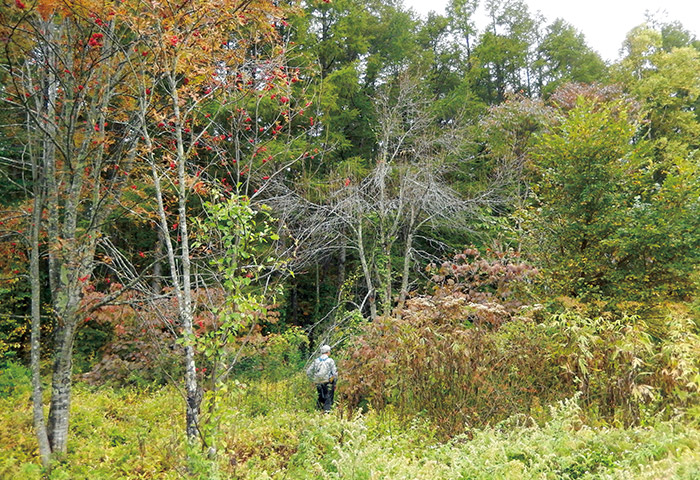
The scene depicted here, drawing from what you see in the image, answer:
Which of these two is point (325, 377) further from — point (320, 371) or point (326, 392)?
point (326, 392)

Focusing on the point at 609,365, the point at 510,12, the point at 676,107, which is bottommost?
the point at 609,365

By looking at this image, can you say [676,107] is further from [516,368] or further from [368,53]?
[516,368]

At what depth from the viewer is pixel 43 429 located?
160 inches

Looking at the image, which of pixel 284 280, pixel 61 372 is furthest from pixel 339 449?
pixel 61 372

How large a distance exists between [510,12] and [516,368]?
1712 cm

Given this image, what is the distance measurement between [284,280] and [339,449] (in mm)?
2373

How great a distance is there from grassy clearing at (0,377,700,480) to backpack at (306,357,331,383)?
29.0 inches

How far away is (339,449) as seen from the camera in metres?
3.44

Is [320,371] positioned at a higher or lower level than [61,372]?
lower

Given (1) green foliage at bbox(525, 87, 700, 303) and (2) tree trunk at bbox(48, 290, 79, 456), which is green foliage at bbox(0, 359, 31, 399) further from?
(1) green foliage at bbox(525, 87, 700, 303)

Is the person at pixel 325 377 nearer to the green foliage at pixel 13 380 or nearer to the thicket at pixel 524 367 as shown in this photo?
the thicket at pixel 524 367

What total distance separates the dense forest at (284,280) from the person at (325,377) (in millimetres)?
223

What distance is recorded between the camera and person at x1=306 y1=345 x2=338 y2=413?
21.7 feet

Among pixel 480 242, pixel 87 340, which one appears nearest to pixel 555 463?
pixel 480 242
